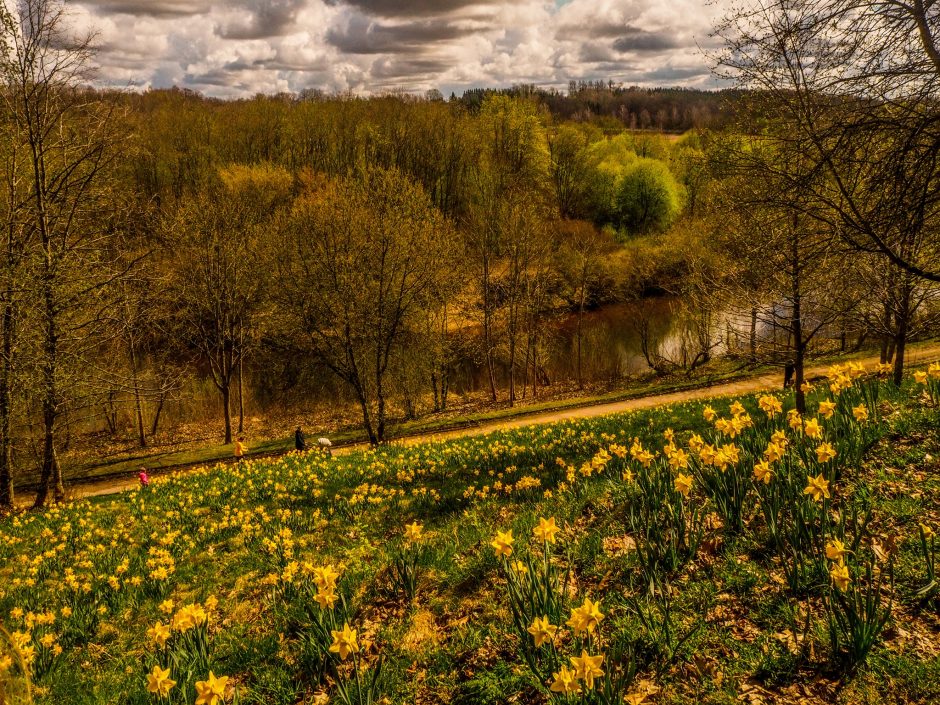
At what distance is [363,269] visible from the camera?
77.4 feet

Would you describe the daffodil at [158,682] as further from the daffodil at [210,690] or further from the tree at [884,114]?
the tree at [884,114]

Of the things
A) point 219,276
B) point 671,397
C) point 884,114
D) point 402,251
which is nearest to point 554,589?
point 884,114

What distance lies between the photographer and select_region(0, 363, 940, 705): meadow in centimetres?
384

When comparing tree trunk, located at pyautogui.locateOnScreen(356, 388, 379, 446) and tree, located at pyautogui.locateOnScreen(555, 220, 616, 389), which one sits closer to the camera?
tree trunk, located at pyautogui.locateOnScreen(356, 388, 379, 446)

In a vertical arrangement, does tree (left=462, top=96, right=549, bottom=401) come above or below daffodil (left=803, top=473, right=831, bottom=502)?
above

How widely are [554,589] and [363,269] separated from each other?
20364 millimetres

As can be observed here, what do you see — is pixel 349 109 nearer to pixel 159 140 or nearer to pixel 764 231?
pixel 159 140

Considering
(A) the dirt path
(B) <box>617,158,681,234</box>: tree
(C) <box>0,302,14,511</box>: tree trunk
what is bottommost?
(A) the dirt path

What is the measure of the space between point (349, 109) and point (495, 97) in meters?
19.0

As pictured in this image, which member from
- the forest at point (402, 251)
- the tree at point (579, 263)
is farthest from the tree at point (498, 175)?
the tree at point (579, 263)

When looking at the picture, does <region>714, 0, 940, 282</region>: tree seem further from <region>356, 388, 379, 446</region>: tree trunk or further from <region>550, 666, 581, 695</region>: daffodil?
<region>356, 388, 379, 446</region>: tree trunk

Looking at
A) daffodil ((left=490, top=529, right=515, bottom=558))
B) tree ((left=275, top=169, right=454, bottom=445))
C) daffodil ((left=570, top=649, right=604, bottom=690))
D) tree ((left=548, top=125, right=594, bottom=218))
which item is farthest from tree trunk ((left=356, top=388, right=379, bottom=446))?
tree ((left=548, top=125, right=594, bottom=218))

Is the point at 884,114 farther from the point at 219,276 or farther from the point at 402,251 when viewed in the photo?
the point at 219,276

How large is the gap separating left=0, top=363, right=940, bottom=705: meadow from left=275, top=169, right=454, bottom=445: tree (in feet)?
48.2
